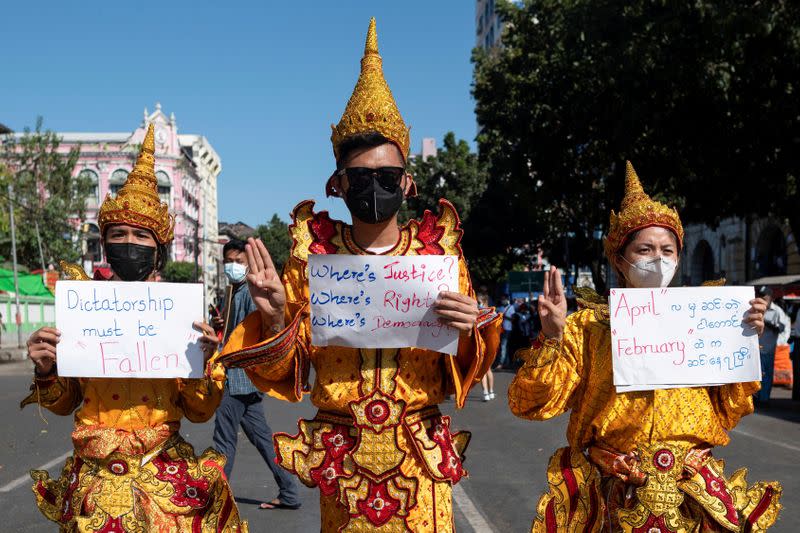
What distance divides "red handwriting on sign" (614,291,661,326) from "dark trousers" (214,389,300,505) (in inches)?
148

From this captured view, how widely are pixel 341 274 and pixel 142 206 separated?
1.33 m

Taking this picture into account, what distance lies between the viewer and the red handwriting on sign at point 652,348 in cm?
352

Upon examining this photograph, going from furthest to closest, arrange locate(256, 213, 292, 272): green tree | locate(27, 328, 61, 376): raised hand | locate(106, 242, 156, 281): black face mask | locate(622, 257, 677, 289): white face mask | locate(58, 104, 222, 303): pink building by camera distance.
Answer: locate(256, 213, 292, 272): green tree
locate(58, 104, 222, 303): pink building
locate(106, 242, 156, 281): black face mask
locate(27, 328, 61, 376): raised hand
locate(622, 257, 677, 289): white face mask

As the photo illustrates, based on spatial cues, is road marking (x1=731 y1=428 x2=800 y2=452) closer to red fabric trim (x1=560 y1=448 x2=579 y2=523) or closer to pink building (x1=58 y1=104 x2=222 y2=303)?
red fabric trim (x1=560 y1=448 x2=579 y2=523)

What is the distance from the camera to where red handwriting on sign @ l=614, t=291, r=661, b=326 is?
3.57 meters

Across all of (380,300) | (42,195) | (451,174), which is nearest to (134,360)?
(380,300)

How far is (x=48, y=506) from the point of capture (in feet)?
13.2

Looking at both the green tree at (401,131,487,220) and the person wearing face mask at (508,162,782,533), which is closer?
the person wearing face mask at (508,162,782,533)

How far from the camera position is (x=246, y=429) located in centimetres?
691

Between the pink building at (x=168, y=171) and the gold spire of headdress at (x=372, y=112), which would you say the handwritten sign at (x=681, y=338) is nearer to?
the gold spire of headdress at (x=372, y=112)

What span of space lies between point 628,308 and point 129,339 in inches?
88.5

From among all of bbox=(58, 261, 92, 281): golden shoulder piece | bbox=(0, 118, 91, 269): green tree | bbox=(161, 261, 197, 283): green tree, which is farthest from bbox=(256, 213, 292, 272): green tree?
bbox=(58, 261, 92, 281): golden shoulder piece

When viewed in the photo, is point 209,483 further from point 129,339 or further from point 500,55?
point 500,55

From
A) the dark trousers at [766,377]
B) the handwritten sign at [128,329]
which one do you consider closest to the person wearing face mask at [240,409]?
the handwritten sign at [128,329]
